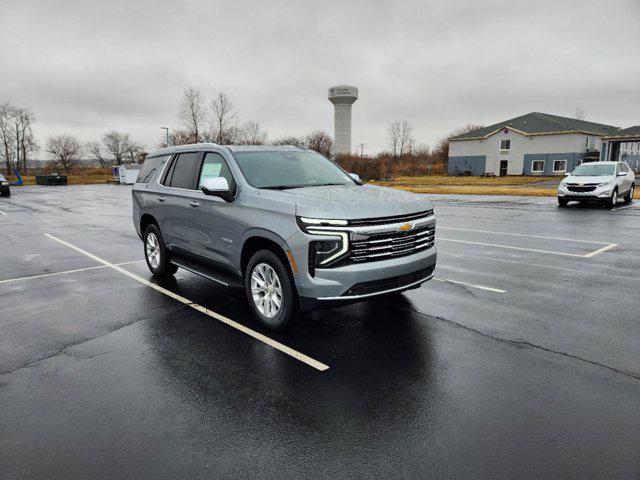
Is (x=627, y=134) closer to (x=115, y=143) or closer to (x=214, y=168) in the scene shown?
(x=214, y=168)

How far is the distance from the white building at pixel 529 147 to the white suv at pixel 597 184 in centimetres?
4171

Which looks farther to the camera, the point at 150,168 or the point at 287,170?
the point at 150,168

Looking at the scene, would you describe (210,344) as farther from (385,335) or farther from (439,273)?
(439,273)

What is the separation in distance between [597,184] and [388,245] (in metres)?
16.8

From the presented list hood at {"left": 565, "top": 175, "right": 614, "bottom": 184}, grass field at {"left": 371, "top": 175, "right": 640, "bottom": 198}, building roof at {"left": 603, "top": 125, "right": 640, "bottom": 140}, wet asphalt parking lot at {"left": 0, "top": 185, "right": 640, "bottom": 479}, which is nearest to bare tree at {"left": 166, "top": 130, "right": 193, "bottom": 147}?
grass field at {"left": 371, "top": 175, "right": 640, "bottom": 198}

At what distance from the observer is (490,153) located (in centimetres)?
6269

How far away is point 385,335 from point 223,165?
298 centimetres

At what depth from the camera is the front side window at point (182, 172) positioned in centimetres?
625

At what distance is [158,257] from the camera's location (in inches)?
283

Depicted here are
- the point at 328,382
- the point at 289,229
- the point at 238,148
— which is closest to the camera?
the point at 328,382

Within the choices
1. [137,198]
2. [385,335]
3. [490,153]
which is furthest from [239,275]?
[490,153]

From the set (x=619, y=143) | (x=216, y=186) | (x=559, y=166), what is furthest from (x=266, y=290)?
(x=619, y=143)

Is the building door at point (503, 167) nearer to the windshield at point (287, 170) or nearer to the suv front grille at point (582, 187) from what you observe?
the suv front grille at point (582, 187)

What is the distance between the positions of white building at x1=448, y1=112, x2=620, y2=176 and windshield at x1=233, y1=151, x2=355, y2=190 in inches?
2341
